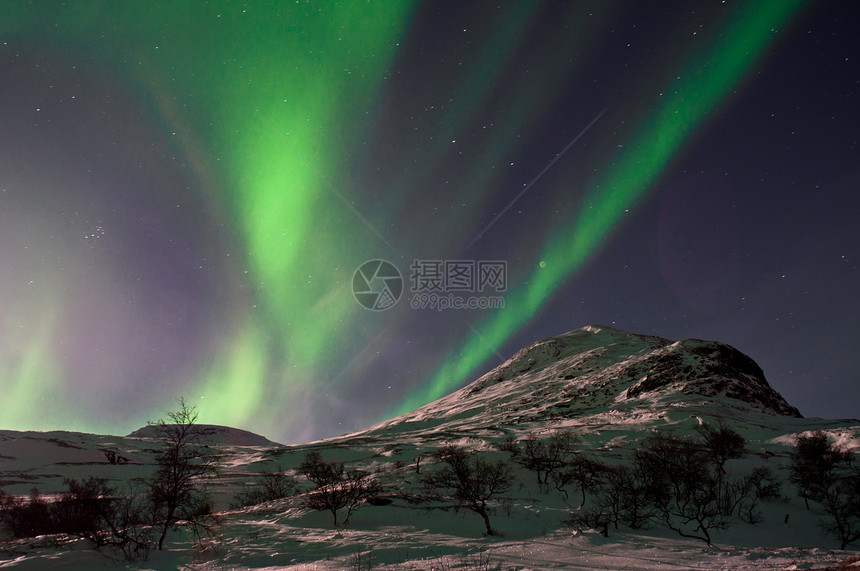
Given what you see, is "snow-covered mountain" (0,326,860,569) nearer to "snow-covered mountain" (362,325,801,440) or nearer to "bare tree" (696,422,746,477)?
"snow-covered mountain" (362,325,801,440)

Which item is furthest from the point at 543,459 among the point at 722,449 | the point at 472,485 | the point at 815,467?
the point at 815,467

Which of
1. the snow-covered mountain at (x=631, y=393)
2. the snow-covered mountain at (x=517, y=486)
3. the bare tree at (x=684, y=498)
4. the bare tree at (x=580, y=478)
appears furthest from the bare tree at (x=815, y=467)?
the snow-covered mountain at (x=631, y=393)

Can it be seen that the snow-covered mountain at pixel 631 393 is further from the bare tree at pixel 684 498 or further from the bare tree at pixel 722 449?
the bare tree at pixel 684 498

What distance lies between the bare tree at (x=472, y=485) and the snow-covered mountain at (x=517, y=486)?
1.10 metres

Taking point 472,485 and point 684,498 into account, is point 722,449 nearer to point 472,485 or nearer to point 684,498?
point 684,498

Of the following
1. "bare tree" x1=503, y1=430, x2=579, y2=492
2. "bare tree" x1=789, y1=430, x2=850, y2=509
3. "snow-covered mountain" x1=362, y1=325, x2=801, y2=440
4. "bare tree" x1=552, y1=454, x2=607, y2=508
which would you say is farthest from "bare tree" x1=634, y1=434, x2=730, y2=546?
"snow-covered mountain" x1=362, y1=325, x2=801, y2=440

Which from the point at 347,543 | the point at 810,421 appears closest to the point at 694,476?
the point at 347,543

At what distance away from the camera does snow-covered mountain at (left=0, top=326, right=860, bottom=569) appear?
52.3ft

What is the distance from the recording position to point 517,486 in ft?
128

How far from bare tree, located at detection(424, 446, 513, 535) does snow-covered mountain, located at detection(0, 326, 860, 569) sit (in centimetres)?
110

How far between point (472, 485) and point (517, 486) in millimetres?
11447

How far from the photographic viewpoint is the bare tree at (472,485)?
78.8 ft

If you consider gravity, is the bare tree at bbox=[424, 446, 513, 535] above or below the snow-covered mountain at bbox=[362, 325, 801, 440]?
below

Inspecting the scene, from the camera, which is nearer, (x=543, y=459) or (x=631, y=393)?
(x=543, y=459)
